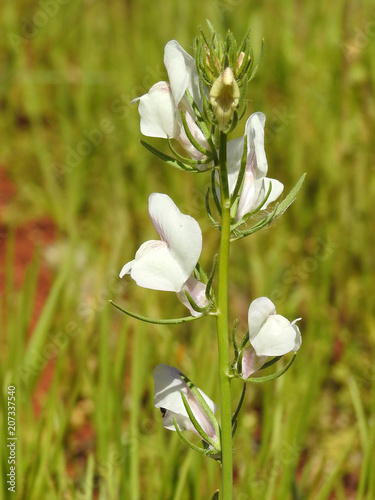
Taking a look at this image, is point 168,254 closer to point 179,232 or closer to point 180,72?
point 179,232

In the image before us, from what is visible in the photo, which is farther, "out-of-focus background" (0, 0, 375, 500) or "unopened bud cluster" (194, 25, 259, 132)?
"out-of-focus background" (0, 0, 375, 500)

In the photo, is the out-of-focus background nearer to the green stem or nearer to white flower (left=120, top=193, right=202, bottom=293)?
the green stem

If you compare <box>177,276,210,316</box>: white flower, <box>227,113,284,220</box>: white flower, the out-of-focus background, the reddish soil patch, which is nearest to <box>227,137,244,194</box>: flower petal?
<box>227,113,284,220</box>: white flower

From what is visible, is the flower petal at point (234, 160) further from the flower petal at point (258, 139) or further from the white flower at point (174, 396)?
the white flower at point (174, 396)

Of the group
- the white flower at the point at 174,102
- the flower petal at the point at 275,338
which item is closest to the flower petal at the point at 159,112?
the white flower at the point at 174,102

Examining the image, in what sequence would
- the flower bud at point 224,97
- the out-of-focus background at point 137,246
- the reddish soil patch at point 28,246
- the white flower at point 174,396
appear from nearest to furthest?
the flower bud at point 224,97
the white flower at point 174,396
the out-of-focus background at point 137,246
the reddish soil patch at point 28,246

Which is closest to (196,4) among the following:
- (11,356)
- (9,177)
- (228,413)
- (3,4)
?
(3,4)
